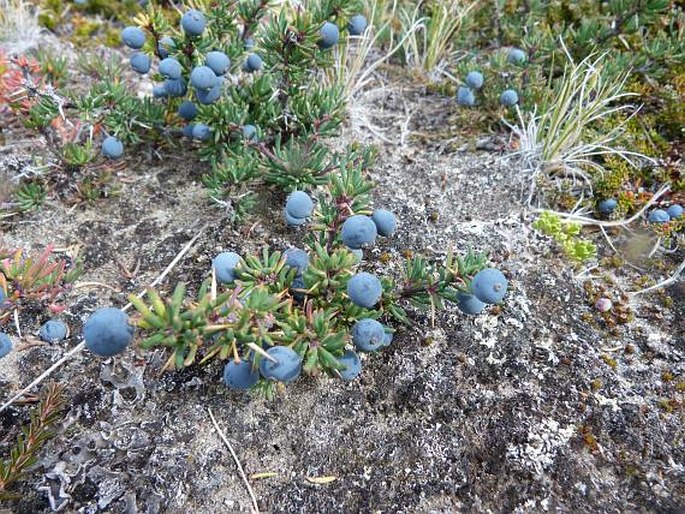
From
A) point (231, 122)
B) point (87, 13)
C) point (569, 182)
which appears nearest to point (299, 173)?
point (231, 122)

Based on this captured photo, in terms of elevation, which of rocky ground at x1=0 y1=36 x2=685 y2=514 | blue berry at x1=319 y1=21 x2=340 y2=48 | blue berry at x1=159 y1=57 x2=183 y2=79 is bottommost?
rocky ground at x1=0 y1=36 x2=685 y2=514

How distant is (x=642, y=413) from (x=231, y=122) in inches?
84.8

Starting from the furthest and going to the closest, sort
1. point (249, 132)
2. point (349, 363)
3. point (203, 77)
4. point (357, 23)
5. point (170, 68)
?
1. point (357, 23)
2. point (249, 132)
3. point (170, 68)
4. point (203, 77)
5. point (349, 363)

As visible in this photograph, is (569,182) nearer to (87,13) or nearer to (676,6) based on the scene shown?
(676,6)

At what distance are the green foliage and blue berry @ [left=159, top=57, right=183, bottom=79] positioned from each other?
1884 mm

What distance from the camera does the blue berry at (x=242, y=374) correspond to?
1.77 meters

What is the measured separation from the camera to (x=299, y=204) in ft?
6.90

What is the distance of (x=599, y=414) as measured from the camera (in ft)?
6.84

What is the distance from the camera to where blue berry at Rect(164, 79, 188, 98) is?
2.71 meters

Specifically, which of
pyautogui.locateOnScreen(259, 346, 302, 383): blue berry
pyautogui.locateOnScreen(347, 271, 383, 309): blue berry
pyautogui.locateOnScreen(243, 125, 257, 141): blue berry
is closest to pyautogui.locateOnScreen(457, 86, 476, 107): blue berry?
pyautogui.locateOnScreen(243, 125, 257, 141): blue berry

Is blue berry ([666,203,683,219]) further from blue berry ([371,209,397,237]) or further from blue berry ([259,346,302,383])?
blue berry ([259,346,302,383])

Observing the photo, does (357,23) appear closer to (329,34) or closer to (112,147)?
(329,34)

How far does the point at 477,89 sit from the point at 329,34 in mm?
1166

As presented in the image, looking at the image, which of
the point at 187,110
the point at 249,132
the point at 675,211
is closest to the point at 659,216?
the point at 675,211
